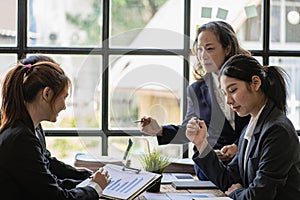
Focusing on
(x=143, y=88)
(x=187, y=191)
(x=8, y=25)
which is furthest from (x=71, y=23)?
(x=187, y=191)

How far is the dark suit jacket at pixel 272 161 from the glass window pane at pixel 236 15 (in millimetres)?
1188

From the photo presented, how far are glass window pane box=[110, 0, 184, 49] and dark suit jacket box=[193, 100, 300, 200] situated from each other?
119cm

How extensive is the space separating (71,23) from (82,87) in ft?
1.23

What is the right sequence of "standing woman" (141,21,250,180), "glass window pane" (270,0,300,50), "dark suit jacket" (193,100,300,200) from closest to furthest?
"dark suit jacket" (193,100,300,200) → "standing woman" (141,21,250,180) → "glass window pane" (270,0,300,50)

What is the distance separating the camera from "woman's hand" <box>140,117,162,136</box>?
2982mm

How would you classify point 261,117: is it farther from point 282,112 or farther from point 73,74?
point 73,74

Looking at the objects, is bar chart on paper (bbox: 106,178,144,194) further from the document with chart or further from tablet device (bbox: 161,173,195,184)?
tablet device (bbox: 161,173,195,184)

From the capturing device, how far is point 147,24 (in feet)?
11.3

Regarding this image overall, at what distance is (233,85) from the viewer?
238 centimetres

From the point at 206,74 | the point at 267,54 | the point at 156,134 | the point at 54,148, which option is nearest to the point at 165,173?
the point at 156,134

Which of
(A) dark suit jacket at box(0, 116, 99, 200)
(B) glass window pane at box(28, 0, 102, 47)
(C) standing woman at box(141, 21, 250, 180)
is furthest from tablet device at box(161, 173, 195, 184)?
(B) glass window pane at box(28, 0, 102, 47)

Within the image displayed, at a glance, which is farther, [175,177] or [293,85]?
[293,85]

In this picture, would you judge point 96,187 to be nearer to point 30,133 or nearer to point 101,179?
point 101,179

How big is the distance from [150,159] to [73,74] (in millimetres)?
952
